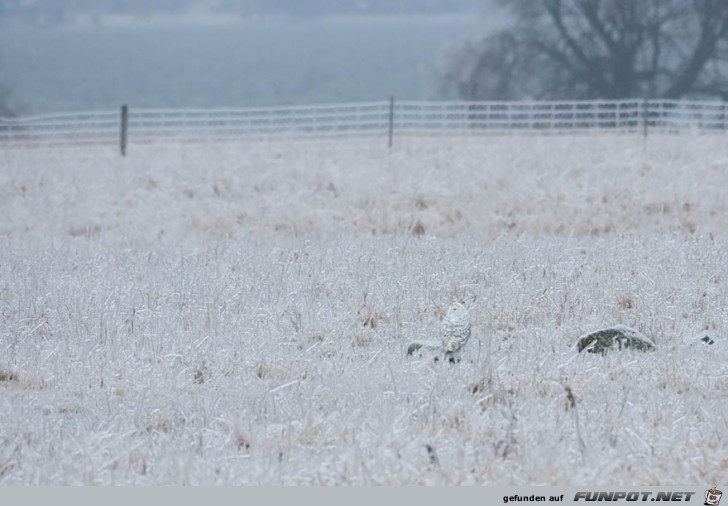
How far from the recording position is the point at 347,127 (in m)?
25.7

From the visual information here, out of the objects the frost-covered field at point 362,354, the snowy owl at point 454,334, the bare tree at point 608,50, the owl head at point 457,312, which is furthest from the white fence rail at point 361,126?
the snowy owl at point 454,334

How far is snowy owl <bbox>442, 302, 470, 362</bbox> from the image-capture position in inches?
246

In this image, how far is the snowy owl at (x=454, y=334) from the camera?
625 cm

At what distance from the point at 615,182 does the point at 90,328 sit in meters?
10.4

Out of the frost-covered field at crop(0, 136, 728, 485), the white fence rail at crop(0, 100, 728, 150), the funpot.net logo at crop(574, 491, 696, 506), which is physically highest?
the white fence rail at crop(0, 100, 728, 150)

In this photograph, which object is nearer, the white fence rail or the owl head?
the owl head

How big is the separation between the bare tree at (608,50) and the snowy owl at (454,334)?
24966 mm

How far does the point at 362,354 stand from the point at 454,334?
60cm

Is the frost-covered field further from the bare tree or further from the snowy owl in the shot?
the bare tree

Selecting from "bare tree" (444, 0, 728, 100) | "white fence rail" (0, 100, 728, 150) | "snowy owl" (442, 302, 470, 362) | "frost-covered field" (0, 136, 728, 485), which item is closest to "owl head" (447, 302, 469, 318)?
"snowy owl" (442, 302, 470, 362)

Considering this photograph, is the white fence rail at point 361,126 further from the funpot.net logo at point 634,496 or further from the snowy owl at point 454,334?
the funpot.net logo at point 634,496

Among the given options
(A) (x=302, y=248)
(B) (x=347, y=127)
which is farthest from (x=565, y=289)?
(B) (x=347, y=127)

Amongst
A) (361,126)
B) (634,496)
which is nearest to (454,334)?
(634,496)

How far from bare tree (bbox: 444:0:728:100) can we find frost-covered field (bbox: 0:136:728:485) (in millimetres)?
17196
